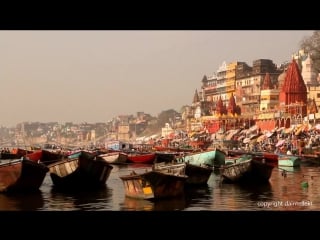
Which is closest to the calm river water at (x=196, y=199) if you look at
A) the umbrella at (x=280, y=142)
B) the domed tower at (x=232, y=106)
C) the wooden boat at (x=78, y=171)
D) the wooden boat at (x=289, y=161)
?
the wooden boat at (x=78, y=171)

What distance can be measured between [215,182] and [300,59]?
481 centimetres

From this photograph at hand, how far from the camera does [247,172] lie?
1347 centimetres

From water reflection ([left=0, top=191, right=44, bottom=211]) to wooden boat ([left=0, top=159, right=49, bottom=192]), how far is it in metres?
0.18

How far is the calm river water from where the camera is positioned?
30.9ft

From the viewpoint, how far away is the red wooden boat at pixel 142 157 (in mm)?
21395

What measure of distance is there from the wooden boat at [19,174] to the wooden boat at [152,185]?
2.26 meters

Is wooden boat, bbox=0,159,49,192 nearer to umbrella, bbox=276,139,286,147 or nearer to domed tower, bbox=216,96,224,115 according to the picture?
domed tower, bbox=216,96,224,115

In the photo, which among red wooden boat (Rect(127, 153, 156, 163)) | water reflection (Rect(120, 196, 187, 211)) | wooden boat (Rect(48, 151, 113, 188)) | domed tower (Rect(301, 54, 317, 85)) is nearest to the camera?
water reflection (Rect(120, 196, 187, 211))

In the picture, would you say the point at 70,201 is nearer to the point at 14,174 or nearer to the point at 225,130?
the point at 14,174

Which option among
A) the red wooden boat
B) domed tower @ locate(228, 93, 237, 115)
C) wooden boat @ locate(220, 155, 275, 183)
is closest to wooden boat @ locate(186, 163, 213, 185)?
wooden boat @ locate(220, 155, 275, 183)

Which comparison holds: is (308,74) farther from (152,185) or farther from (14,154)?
(14,154)

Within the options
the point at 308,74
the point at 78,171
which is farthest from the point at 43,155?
the point at 308,74
